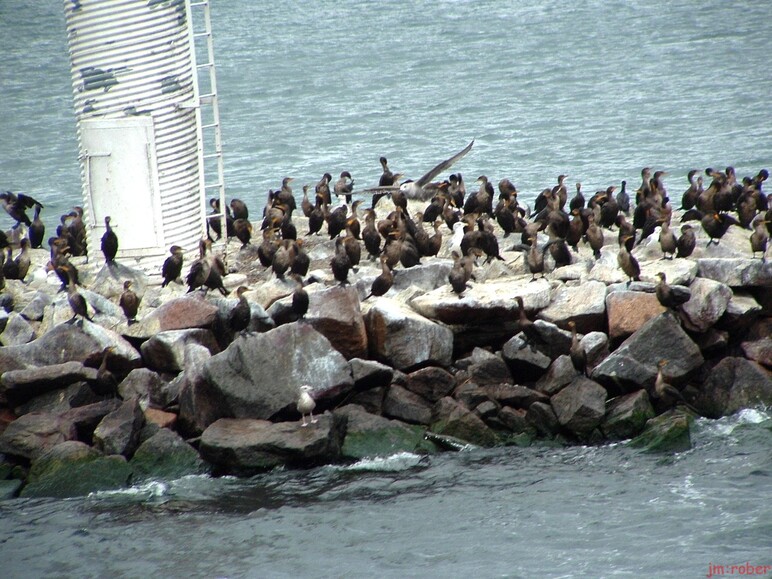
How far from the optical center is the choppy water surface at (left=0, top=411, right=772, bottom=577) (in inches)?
480

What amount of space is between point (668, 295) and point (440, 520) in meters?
4.26

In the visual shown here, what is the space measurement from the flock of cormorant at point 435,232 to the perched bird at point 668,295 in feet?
0.05

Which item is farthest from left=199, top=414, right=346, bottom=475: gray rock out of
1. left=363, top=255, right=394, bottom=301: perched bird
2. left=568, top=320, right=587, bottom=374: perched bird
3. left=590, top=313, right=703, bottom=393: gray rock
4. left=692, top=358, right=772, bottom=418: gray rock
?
left=692, top=358, right=772, bottom=418: gray rock

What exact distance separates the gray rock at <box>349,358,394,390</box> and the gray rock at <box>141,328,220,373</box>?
1.98 meters

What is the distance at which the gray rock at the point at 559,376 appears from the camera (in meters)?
14.5

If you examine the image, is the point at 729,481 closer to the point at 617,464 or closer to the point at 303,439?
the point at 617,464

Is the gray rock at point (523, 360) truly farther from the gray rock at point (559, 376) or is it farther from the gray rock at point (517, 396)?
the gray rock at point (517, 396)

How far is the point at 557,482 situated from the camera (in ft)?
44.1

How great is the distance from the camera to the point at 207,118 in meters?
38.0

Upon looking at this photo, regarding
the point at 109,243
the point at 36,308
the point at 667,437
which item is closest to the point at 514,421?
the point at 667,437

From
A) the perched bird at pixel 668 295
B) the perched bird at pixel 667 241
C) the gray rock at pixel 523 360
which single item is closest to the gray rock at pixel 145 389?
the gray rock at pixel 523 360

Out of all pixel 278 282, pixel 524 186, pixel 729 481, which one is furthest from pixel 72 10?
pixel 524 186

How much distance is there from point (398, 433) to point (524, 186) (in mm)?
16798

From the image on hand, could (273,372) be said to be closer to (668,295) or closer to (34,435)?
(34,435)
